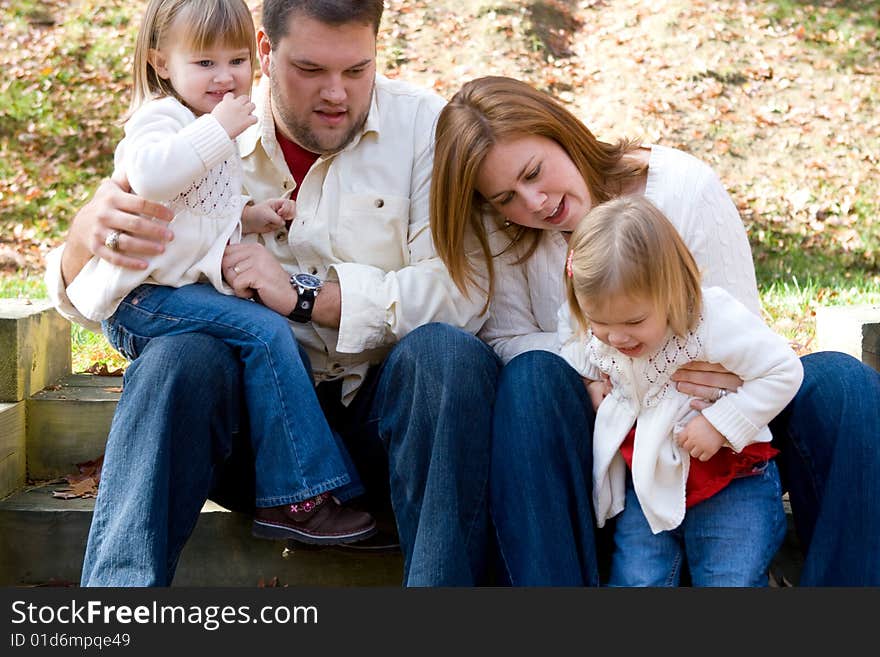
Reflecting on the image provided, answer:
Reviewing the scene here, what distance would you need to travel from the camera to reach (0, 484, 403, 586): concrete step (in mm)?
2840

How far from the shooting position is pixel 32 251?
6.18 m

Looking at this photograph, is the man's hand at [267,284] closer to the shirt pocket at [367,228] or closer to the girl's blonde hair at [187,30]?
the shirt pocket at [367,228]

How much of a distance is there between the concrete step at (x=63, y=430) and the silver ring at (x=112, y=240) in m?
0.65

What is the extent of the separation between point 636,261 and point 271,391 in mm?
858

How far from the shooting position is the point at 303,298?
272 centimetres

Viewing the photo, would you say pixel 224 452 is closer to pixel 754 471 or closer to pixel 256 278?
pixel 256 278

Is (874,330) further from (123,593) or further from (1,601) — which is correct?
(1,601)

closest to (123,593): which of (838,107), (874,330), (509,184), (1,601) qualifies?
(1,601)

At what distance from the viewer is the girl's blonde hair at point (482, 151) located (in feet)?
8.66

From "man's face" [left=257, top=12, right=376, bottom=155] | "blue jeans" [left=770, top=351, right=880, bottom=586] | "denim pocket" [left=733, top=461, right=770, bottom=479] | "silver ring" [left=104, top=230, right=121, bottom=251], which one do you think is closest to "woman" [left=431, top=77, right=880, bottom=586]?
"blue jeans" [left=770, top=351, right=880, bottom=586]

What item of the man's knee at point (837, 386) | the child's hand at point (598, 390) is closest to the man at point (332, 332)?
the child's hand at point (598, 390)

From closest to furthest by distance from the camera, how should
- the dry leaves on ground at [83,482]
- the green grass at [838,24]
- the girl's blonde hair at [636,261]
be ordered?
the girl's blonde hair at [636,261]
the dry leaves on ground at [83,482]
the green grass at [838,24]

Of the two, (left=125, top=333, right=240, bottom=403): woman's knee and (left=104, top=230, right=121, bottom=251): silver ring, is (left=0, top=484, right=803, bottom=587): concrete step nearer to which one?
(left=125, top=333, right=240, bottom=403): woman's knee

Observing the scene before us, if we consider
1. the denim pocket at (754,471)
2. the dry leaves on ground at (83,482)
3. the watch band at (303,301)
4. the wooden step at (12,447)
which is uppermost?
the watch band at (303,301)
